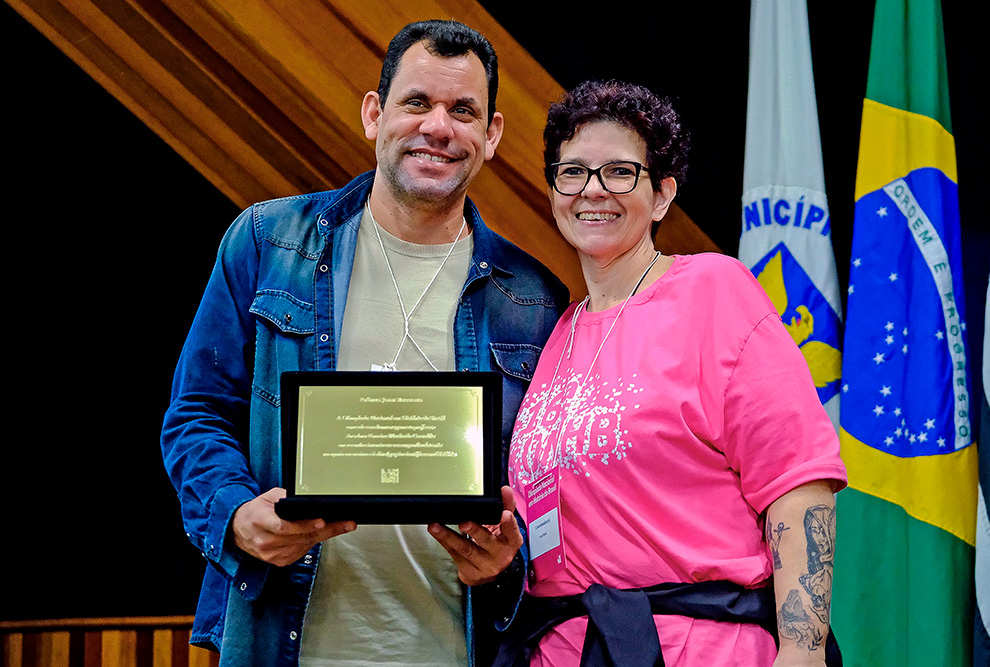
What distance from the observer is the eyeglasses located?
180 cm

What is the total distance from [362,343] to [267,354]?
0.59 feet

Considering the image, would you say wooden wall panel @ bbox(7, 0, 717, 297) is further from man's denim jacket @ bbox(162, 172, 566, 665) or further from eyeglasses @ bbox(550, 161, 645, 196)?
eyeglasses @ bbox(550, 161, 645, 196)

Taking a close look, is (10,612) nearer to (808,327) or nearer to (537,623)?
(537,623)

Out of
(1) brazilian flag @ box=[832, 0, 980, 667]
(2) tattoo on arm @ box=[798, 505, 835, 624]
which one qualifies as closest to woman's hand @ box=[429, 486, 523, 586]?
(2) tattoo on arm @ box=[798, 505, 835, 624]

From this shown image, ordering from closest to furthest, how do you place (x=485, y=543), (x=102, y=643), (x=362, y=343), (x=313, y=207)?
(x=485, y=543) < (x=362, y=343) < (x=313, y=207) < (x=102, y=643)

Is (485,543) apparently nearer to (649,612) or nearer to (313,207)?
(649,612)

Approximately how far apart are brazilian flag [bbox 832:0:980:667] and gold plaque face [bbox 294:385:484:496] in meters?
1.41

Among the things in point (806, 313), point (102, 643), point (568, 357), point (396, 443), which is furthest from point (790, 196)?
point (102, 643)

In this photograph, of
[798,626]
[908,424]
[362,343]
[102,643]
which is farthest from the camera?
[102,643]

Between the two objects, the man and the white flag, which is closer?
the man

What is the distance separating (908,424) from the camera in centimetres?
244

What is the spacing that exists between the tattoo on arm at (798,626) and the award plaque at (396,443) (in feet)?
1.54

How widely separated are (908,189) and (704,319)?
127 centimetres

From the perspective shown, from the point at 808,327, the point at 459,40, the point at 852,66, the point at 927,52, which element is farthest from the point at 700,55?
the point at 459,40
